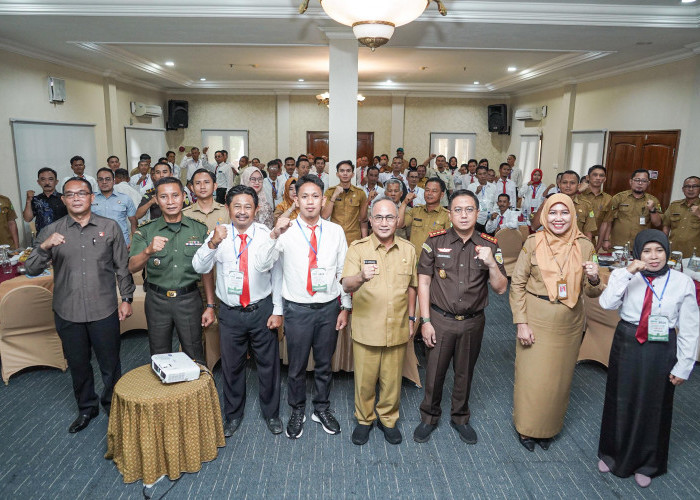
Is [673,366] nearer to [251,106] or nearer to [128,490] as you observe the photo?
[128,490]

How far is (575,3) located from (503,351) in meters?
4.11

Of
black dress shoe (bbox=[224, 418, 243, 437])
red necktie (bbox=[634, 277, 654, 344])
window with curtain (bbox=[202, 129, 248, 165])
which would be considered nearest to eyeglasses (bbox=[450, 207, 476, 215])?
red necktie (bbox=[634, 277, 654, 344])

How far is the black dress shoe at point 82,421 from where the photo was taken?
3320mm

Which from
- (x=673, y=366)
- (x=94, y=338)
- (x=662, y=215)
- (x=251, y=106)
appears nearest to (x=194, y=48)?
(x=251, y=106)

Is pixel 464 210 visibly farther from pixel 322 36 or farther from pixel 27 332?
pixel 322 36

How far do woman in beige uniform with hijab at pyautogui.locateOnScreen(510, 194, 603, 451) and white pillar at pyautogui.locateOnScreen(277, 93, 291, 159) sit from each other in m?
12.2

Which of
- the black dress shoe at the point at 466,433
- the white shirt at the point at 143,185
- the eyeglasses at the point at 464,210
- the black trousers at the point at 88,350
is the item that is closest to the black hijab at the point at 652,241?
the eyeglasses at the point at 464,210

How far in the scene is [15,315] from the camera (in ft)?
12.9

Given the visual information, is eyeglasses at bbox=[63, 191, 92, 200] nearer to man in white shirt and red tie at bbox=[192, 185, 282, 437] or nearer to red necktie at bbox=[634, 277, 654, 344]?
man in white shirt and red tie at bbox=[192, 185, 282, 437]

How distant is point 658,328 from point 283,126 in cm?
1292

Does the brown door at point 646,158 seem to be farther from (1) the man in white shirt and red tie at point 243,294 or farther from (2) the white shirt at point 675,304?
(1) the man in white shirt and red tie at point 243,294

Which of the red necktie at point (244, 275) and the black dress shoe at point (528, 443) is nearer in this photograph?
the red necktie at point (244, 275)

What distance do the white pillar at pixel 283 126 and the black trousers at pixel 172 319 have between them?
38.2 ft

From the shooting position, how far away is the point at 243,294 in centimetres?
308
